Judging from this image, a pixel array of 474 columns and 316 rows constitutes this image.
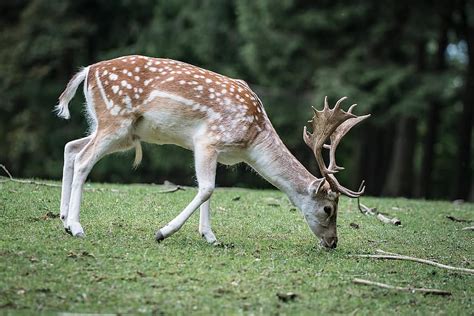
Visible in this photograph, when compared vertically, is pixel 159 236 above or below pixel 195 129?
below

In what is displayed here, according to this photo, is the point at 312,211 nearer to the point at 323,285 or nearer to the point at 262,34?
the point at 323,285

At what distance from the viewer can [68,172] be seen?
8188 mm

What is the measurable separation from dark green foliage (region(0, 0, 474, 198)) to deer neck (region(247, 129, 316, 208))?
464 inches

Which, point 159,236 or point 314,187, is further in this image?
point 314,187

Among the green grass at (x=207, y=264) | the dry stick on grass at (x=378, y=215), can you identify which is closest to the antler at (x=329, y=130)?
the green grass at (x=207, y=264)

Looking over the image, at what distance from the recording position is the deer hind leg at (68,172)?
26.2ft

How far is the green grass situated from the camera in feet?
20.1

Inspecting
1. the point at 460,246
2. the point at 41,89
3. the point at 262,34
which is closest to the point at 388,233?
the point at 460,246

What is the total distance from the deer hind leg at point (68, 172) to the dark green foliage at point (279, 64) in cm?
1238

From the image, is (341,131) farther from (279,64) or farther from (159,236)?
(279,64)

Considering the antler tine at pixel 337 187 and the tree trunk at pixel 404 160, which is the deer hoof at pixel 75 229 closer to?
the antler tine at pixel 337 187

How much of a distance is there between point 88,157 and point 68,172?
36 centimetres

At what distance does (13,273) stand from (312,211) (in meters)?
3.11

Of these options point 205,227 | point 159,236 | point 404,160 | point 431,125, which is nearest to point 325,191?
point 205,227
